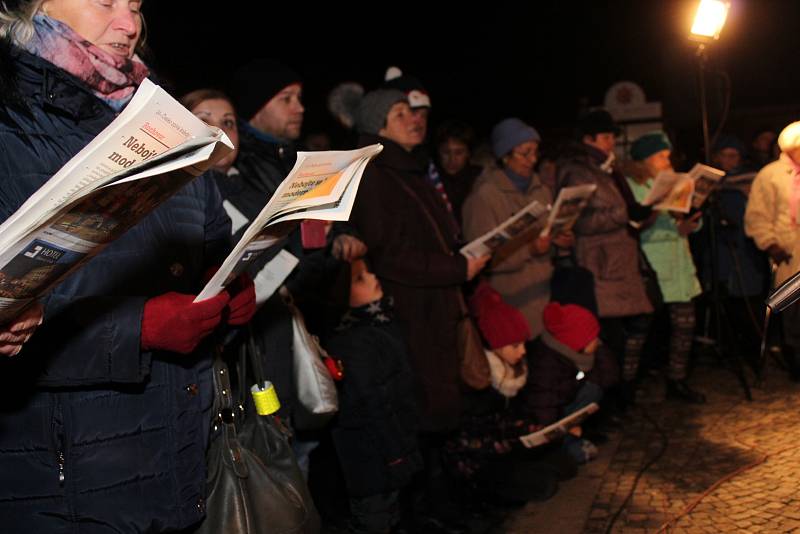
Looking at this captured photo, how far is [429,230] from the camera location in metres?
4.32

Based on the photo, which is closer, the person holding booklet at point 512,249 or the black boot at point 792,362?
the black boot at point 792,362

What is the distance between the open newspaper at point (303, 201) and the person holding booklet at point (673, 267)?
15.1 feet

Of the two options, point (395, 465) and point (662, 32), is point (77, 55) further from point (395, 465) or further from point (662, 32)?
point (662, 32)

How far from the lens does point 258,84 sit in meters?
3.87

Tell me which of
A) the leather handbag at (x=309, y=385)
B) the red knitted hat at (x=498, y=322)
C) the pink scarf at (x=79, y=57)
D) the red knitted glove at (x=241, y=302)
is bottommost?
the red knitted hat at (x=498, y=322)

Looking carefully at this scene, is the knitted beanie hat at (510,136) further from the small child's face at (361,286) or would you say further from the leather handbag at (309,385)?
the leather handbag at (309,385)

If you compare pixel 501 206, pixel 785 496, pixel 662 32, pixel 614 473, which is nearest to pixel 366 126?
pixel 501 206

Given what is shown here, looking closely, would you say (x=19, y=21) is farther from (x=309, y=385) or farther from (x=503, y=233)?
(x=503, y=233)

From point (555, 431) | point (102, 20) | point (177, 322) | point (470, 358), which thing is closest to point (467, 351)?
point (470, 358)

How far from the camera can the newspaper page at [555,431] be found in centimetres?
441

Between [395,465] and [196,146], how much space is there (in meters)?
2.45

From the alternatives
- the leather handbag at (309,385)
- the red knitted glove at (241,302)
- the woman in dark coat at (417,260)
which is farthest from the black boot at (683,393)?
A: the red knitted glove at (241,302)

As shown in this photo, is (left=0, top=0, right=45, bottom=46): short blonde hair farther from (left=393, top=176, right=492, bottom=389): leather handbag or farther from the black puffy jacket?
(left=393, top=176, right=492, bottom=389): leather handbag

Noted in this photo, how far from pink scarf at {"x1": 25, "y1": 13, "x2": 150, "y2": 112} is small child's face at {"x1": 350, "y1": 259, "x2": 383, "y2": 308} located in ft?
5.92
